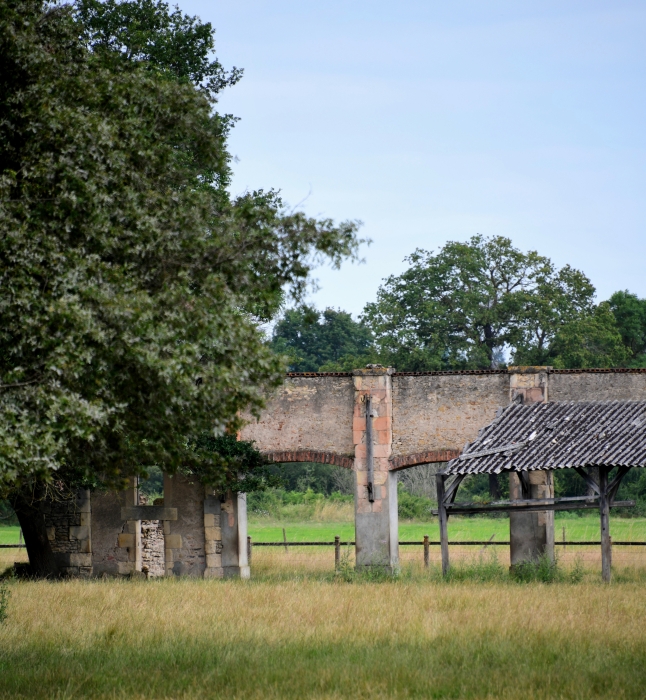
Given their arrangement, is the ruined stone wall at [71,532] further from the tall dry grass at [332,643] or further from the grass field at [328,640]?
the tall dry grass at [332,643]

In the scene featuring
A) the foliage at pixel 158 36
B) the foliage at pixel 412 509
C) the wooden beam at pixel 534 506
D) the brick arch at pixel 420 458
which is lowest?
the foliage at pixel 412 509

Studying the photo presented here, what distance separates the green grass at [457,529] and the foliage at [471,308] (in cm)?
624

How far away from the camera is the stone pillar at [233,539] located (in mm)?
22359

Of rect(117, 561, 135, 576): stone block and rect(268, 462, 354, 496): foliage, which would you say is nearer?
rect(117, 561, 135, 576): stone block

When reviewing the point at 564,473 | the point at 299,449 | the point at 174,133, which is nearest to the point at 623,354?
the point at 564,473

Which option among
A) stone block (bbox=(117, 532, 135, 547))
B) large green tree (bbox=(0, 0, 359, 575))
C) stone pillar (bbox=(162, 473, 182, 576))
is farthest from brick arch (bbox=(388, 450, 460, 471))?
large green tree (bbox=(0, 0, 359, 575))

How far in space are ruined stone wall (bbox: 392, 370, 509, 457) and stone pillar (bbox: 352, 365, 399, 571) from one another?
0.32 metres

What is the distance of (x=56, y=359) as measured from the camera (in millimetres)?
8562

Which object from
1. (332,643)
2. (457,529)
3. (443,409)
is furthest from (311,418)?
(457,529)

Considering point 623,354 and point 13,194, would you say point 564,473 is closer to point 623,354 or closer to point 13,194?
point 623,354

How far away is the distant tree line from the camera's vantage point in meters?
39.1

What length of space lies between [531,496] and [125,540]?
8860 millimetres

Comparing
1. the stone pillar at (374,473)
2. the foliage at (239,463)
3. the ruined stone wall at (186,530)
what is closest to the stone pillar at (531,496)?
the stone pillar at (374,473)

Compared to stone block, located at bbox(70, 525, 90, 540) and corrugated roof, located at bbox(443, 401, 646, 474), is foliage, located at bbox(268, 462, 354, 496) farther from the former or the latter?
corrugated roof, located at bbox(443, 401, 646, 474)
